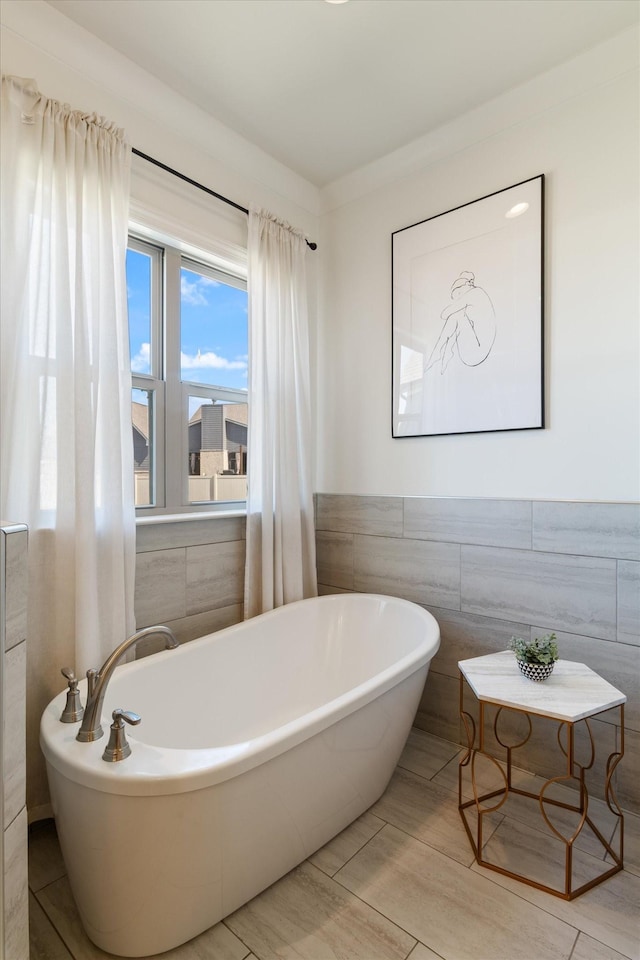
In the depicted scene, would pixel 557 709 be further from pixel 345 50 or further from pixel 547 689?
pixel 345 50

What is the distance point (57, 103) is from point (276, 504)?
1773 mm

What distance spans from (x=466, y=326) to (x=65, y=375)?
67.4 inches

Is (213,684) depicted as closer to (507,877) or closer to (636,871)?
(507,877)

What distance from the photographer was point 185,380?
231 centimetres

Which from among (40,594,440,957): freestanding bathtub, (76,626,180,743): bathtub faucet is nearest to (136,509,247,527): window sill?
(40,594,440,957): freestanding bathtub

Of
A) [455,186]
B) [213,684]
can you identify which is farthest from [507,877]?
[455,186]

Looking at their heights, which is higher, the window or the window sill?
the window

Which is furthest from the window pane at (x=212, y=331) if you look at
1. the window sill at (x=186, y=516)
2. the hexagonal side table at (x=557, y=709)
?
the hexagonal side table at (x=557, y=709)

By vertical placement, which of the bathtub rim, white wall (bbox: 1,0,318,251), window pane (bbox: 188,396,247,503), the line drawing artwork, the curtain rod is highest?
white wall (bbox: 1,0,318,251)

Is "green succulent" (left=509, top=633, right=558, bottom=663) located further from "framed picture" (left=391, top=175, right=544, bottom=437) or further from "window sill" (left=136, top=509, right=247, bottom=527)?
"window sill" (left=136, top=509, right=247, bottom=527)

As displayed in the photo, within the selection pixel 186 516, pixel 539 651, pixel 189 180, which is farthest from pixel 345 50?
pixel 539 651

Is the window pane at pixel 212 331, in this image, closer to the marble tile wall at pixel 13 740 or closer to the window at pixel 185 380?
the window at pixel 185 380

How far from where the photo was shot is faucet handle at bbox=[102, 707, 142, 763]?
3.62ft

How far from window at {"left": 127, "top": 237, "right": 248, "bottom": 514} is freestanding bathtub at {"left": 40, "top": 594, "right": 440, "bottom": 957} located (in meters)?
0.80
